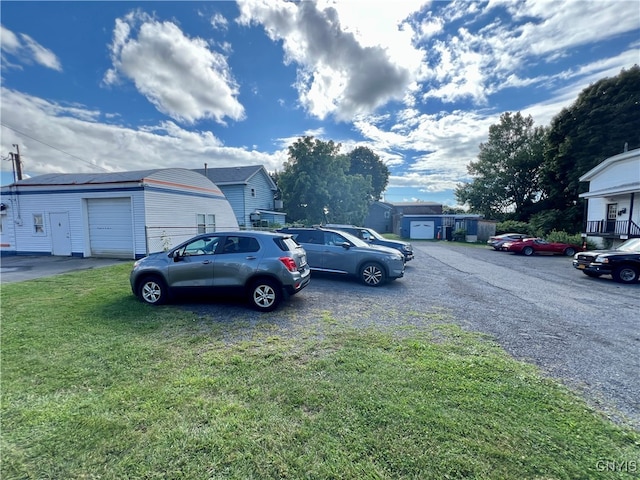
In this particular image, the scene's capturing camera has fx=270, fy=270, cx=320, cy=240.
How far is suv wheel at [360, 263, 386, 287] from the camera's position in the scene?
8.23 metres

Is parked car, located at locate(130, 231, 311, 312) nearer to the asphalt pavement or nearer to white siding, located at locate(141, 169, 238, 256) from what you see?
the asphalt pavement

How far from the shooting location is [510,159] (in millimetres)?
35156

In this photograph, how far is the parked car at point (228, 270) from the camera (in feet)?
18.6

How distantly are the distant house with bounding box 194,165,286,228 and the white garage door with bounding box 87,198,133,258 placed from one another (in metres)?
10.5

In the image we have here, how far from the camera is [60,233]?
13648mm

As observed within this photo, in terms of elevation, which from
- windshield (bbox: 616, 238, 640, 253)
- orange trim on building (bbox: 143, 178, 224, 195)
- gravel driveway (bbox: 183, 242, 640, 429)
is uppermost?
orange trim on building (bbox: 143, 178, 224, 195)

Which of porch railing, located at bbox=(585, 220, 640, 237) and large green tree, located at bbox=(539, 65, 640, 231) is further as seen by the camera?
large green tree, located at bbox=(539, 65, 640, 231)

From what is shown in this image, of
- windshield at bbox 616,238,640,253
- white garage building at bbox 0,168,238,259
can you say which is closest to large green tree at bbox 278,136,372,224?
white garage building at bbox 0,168,238,259

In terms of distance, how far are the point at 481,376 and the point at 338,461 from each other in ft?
7.13

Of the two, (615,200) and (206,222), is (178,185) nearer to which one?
(206,222)

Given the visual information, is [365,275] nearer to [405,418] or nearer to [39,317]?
[405,418]

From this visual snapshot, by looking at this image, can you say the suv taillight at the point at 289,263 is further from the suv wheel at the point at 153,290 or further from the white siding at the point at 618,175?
the white siding at the point at 618,175

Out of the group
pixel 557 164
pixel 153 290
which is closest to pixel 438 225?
pixel 557 164

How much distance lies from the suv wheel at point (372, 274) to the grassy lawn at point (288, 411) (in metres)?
3.69
